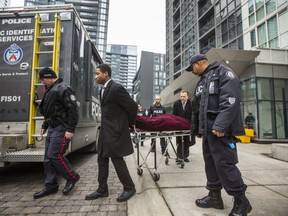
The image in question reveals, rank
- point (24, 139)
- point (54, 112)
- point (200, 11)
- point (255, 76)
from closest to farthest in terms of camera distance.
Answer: point (54, 112)
point (24, 139)
point (255, 76)
point (200, 11)

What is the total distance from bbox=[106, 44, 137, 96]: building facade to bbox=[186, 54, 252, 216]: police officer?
14668 cm

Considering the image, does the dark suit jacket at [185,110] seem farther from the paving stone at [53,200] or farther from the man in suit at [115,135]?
the man in suit at [115,135]

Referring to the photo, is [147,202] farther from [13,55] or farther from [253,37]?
[253,37]

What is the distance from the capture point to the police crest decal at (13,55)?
4.24 m

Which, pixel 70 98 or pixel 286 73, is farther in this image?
pixel 286 73

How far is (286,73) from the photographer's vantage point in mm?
12523

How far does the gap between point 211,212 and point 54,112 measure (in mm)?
2616

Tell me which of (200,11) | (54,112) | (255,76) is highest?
(200,11)

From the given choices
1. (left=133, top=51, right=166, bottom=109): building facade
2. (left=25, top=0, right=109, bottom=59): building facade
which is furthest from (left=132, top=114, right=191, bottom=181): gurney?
(left=133, top=51, right=166, bottom=109): building facade

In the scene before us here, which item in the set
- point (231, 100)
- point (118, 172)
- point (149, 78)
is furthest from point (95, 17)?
point (231, 100)

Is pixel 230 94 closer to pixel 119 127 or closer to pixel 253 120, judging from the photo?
pixel 119 127

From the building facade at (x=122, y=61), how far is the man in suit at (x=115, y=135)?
479 feet

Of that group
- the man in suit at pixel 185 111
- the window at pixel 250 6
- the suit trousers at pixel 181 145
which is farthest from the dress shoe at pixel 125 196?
the window at pixel 250 6

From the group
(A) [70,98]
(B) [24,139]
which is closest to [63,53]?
(A) [70,98]
